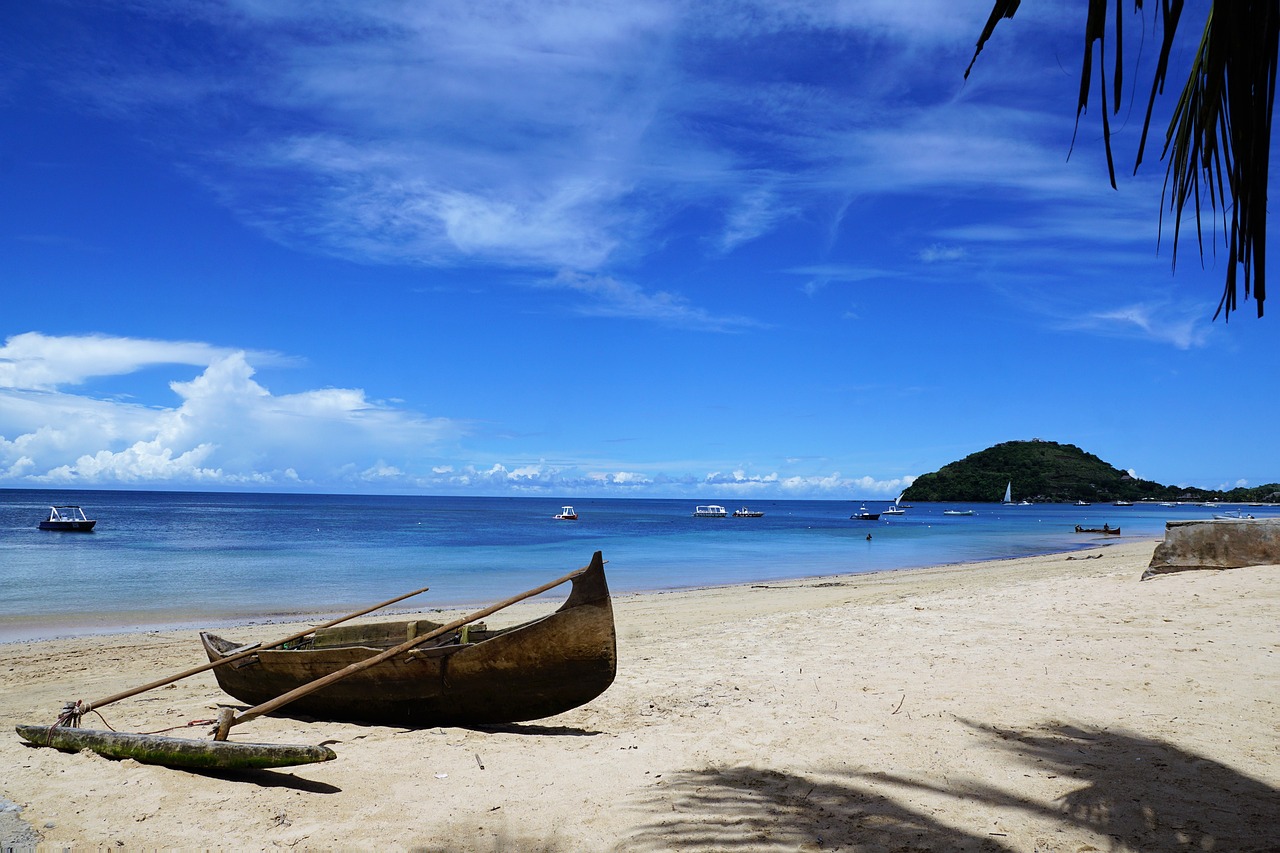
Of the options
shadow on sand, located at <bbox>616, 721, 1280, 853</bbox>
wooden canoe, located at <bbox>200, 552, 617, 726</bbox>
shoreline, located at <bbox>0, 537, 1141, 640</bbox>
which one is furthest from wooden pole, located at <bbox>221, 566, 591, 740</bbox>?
shoreline, located at <bbox>0, 537, 1141, 640</bbox>

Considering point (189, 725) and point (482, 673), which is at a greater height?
point (482, 673)

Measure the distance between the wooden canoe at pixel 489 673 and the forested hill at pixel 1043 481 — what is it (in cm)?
14974

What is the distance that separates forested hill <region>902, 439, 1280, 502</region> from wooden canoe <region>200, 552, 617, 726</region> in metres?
150

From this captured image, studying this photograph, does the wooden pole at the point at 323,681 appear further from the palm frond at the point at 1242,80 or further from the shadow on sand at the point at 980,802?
the palm frond at the point at 1242,80

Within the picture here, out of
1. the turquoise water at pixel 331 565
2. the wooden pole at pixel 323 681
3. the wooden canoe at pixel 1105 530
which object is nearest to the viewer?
the wooden pole at pixel 323 681

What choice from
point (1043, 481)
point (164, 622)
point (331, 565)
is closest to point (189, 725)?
point (164, 622)

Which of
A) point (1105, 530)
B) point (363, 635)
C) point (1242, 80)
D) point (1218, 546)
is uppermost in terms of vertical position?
point (1242, 80)

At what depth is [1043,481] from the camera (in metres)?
142

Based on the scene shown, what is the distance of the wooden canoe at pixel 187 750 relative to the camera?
5.05 m

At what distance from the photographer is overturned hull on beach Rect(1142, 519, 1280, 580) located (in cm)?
1221

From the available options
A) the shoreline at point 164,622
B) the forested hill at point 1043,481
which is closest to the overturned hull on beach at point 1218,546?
the shoreline at point 164,622

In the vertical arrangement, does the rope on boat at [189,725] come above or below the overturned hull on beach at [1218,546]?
below

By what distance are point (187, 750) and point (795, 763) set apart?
4094mm

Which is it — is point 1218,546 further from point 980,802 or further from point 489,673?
point 489,673
